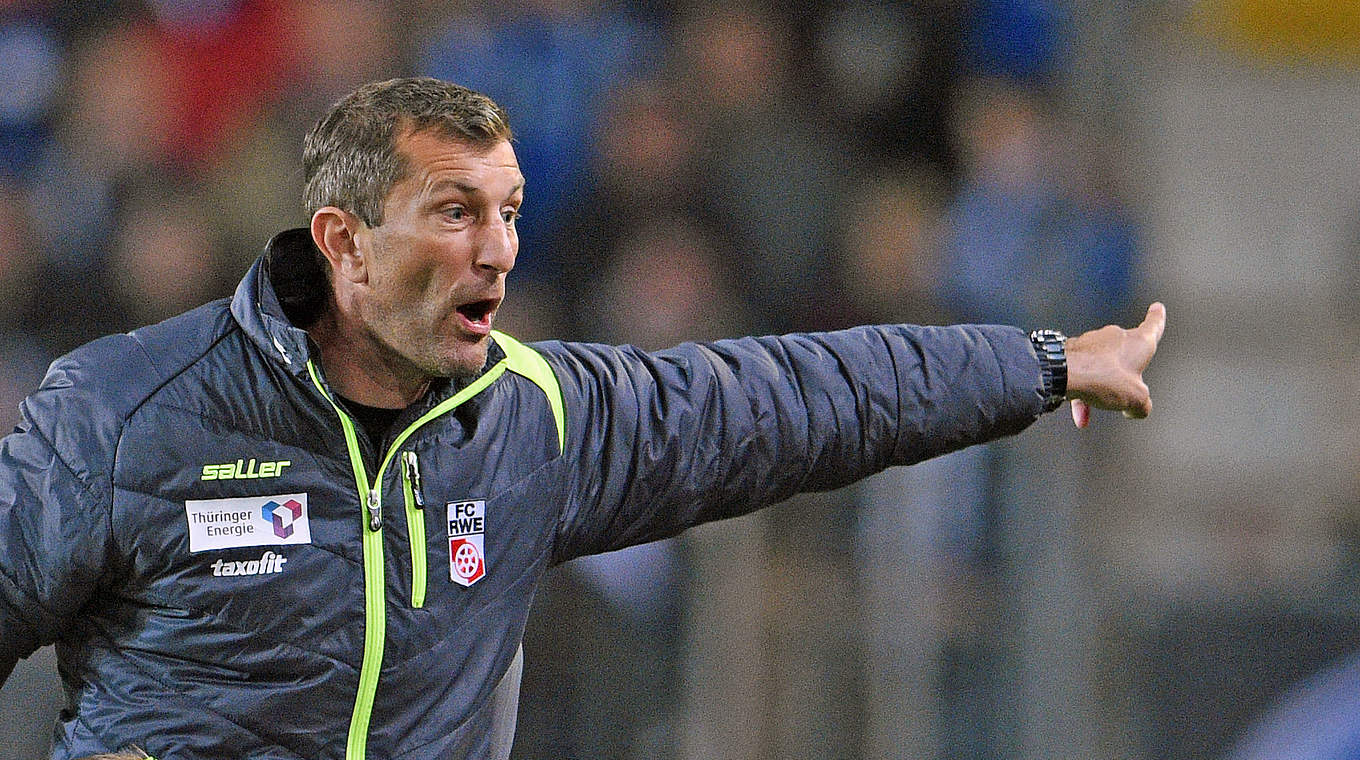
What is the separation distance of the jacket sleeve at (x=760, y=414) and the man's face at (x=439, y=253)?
0.28 meters

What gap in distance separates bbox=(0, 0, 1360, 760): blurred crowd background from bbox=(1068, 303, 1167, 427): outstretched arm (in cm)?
190

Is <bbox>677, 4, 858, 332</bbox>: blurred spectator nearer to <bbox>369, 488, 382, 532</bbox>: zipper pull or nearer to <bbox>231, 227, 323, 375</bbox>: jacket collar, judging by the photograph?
<bbox>231, 227, 323, 375</bbox>: jacket collar

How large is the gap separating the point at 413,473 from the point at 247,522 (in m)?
0.27

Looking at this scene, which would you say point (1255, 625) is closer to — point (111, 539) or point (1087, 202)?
point (1087, 202)

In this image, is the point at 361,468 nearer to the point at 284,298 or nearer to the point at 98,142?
the point at 284,298

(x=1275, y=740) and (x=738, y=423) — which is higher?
(x=738, y=423)

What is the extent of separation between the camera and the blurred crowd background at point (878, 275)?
5.18 m

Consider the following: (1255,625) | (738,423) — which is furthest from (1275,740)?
(738,423)

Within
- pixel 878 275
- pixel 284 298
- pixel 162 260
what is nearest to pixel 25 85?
pixel 162 260

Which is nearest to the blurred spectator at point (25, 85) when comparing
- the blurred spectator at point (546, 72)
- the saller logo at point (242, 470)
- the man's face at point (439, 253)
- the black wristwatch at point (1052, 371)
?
the blurred spectator at point (546, 72)

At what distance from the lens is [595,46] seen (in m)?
6.73

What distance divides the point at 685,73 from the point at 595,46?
0.35 m

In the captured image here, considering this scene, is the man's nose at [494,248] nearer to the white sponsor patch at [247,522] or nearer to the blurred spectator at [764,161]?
the white sponsor patch at [247,522]

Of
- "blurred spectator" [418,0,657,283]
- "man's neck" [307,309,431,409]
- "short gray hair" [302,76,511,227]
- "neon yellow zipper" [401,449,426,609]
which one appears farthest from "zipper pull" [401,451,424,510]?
"blurred spectator" [418,0,657,283]
